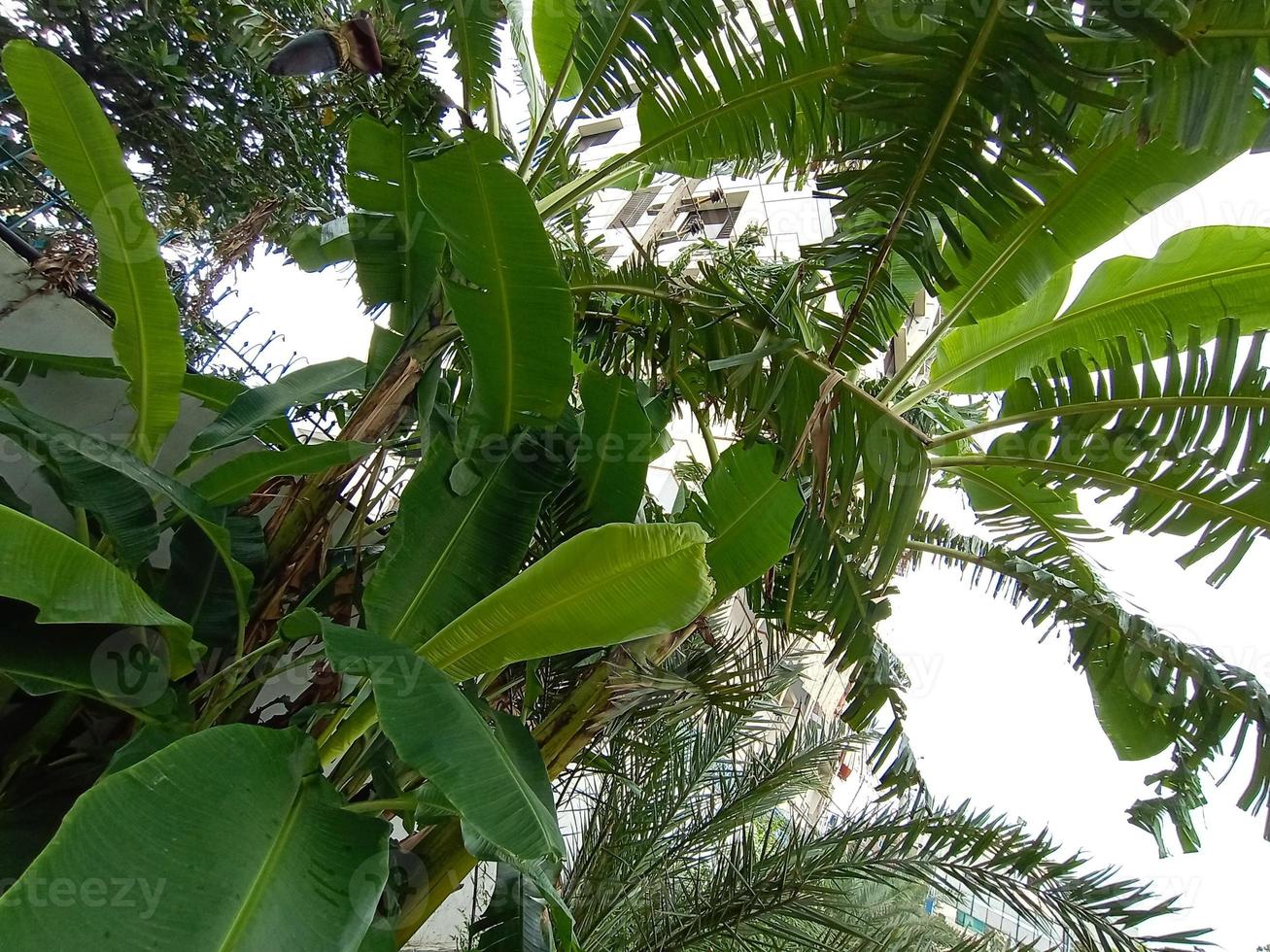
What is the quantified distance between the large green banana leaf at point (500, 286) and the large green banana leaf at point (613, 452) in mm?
223

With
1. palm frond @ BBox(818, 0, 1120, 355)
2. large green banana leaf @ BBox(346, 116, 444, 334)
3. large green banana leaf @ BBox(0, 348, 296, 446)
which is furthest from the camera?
large green banana leaf @ BBox(0, 348, 296, 446)

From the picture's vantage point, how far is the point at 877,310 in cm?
231

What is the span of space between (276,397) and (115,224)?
572mm

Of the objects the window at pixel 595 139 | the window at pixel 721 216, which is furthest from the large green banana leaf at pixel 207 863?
the window at pixel 721 216

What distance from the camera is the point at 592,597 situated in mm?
1439

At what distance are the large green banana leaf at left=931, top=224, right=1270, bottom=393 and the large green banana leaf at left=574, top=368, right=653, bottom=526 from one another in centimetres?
127

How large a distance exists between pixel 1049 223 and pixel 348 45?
219 centimetres

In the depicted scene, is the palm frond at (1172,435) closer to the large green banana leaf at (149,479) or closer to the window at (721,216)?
the large green banana leaf at (149,479)

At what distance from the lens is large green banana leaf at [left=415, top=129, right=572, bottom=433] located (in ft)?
5.28

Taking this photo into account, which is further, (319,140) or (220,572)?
(319,140)

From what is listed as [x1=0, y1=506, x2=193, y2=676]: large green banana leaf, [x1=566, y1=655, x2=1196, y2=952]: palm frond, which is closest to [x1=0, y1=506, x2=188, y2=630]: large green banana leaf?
[x1=0, y1=506, x2=193, y2=676]: large green banana leaf

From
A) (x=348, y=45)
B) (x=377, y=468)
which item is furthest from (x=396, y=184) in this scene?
(x=377, y=468)

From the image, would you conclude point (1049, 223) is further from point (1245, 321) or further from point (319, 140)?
point (319, 140)

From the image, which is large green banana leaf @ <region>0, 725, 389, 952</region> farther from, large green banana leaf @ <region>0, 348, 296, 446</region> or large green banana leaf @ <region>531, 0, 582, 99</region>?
large green banana leaf @ <region>531, 0, 582, 99</region>
